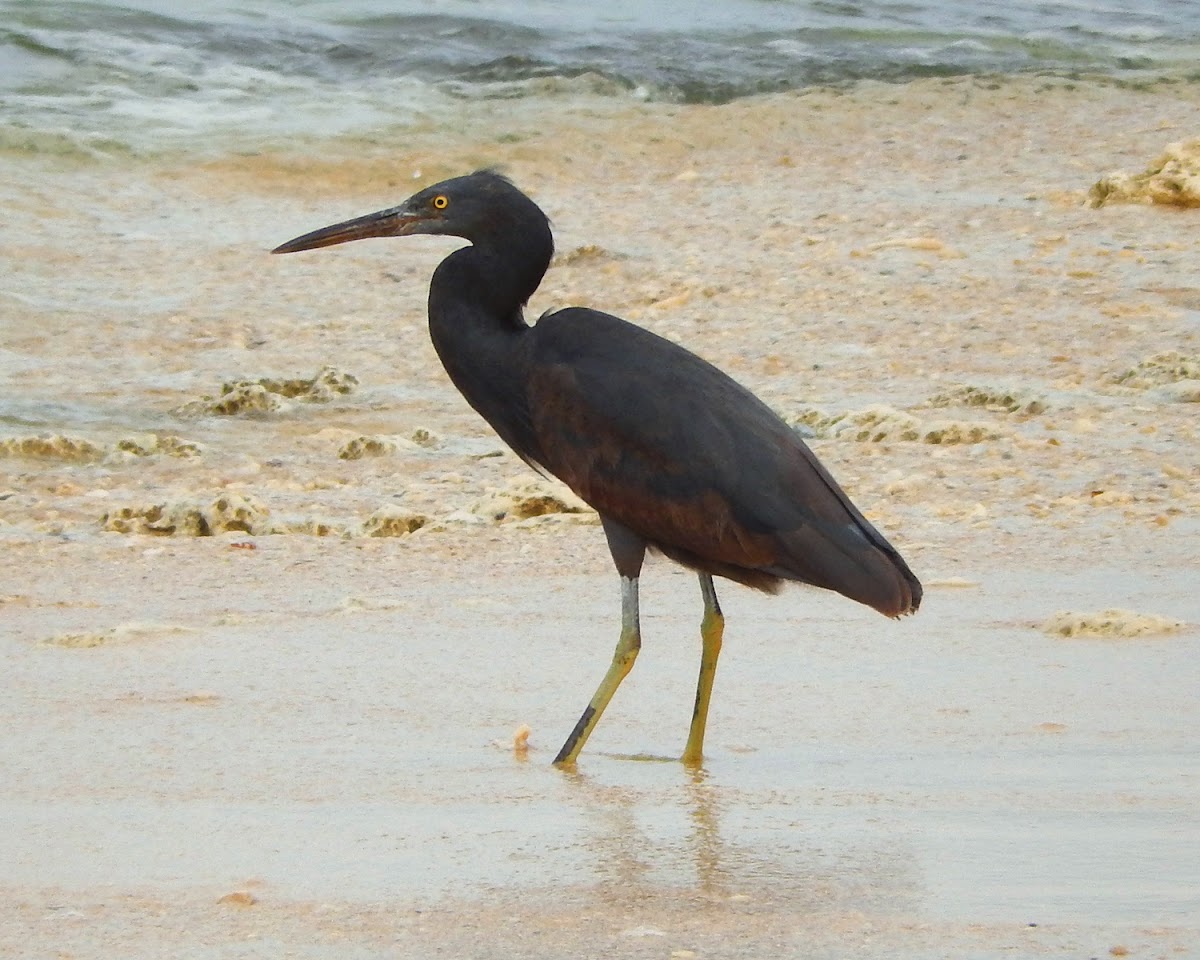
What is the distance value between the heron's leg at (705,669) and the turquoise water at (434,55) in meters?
9.84

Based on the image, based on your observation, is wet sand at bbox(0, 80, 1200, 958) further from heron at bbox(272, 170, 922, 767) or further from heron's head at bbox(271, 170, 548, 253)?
heron's head at bbox(271, 170, 548, 253)

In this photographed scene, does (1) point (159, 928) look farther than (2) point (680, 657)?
No

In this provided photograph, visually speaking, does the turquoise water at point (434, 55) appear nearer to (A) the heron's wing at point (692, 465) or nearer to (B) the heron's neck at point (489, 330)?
(B) the heron's neck at point (489, 330)

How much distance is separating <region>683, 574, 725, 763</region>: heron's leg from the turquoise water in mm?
9843

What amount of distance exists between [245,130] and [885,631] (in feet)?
33.1

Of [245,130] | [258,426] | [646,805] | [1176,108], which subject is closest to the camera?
[646,805]

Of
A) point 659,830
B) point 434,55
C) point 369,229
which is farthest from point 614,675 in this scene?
point 434,55

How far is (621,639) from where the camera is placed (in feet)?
15.4

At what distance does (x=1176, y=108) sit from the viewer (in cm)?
1580

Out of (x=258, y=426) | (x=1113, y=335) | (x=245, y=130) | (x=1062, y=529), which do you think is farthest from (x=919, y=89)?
(x=1062, y=529)

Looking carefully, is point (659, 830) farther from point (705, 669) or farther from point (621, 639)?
point (621, 639)

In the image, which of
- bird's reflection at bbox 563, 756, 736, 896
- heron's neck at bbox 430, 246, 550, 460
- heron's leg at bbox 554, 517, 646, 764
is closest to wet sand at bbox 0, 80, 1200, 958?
bird's reflection at bbox 563, 756, 736, 896

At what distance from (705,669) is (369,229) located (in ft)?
5.11

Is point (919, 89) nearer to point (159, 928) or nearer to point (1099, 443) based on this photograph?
point (1099, 443)
